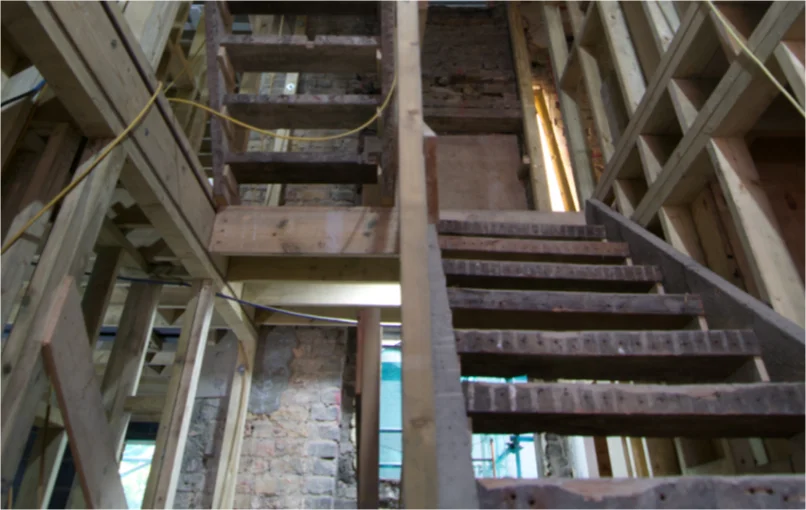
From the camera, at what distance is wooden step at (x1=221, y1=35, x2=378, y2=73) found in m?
2.65

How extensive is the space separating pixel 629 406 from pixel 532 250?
1277 millimetres

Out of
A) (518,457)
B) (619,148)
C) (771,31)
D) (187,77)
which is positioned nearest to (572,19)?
(619,148)

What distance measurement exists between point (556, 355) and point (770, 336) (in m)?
0.66

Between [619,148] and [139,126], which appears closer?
[139,126]

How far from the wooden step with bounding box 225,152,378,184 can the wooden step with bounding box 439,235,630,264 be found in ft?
1.77

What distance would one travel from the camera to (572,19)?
14.1ft

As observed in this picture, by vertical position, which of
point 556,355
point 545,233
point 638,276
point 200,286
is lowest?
point 556,355

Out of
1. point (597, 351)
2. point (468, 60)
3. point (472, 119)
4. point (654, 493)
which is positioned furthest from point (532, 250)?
point (468, 60)

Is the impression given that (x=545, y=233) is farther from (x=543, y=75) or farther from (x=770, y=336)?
(x=543, y=75)

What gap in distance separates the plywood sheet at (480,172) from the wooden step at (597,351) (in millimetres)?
3464

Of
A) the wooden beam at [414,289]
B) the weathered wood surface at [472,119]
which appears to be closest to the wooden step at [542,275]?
the wooden beam at [414,289]

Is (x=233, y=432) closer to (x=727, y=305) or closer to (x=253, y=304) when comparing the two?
(x=253, y=304)

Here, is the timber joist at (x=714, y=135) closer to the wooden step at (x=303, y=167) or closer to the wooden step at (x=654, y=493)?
the wooden step at (x=654, y=493)

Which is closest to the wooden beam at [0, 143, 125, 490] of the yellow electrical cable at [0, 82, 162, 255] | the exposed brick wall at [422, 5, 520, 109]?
the yellow electrical cable at [0, 82, 162, 255]
